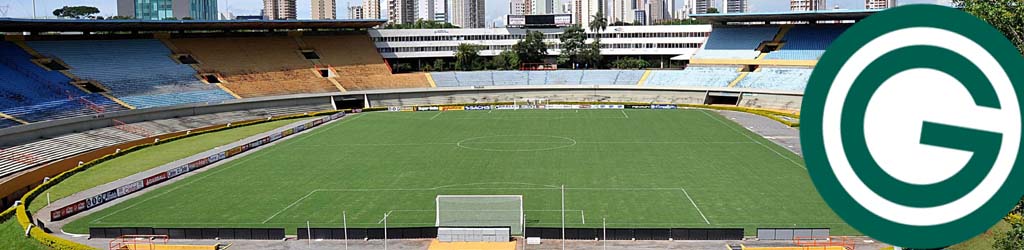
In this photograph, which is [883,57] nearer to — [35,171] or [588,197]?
[588,197]

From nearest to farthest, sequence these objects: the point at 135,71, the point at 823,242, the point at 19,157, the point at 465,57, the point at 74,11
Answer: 1. the point at 823,242
2. the point at 19,157
3. the point at 135,71
4. the point at 465,57
5. the point at 74,11

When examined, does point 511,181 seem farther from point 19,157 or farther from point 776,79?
point 776,79

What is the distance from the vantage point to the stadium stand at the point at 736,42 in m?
80.2

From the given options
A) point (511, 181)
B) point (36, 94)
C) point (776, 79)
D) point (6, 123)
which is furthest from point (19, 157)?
point (776, 79)

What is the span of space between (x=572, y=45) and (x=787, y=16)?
982 inches

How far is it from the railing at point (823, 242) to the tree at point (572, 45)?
70.2m

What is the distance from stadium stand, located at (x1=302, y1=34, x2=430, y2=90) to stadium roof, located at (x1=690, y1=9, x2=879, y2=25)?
91.8 ft

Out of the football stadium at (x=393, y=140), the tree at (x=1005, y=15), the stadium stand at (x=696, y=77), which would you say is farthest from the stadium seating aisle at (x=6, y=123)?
the stadium stand at (x=696, y=77)

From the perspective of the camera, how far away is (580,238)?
24.6 metres

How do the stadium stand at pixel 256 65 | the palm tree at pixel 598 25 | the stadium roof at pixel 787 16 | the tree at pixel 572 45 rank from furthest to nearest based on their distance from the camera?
1. the palm tree at pixel 598 25
2. the tree at pixel 572 45
3. the stadium roof at pixel 787 16
4. the stadium stand at pixel 256 65

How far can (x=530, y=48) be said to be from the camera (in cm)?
9200

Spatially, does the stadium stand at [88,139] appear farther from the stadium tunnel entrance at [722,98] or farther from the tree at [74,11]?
the tree at [74,11]

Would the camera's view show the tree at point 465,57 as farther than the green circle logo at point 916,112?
Yes

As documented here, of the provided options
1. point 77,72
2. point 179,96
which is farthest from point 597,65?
point 77,72
